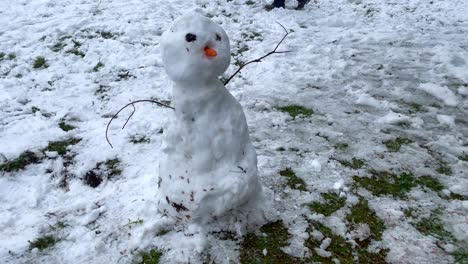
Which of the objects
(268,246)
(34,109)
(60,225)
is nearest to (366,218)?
(268,246)

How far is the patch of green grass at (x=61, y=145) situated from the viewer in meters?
4.15

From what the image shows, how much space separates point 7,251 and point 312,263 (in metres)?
2.25

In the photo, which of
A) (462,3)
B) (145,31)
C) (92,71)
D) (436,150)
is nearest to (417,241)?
(436,150)

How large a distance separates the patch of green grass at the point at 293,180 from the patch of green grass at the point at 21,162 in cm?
239

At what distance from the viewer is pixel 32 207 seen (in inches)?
137

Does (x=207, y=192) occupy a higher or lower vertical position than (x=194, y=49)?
lower

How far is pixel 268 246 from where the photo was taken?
3070mm

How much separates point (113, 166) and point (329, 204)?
2.00 m

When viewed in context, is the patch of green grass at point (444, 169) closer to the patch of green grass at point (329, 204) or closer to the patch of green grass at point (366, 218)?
the patch of green grass at point (366, 218)

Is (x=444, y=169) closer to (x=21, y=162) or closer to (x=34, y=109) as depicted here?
(x=21, y=162)

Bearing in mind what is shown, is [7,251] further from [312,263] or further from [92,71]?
[92,71]

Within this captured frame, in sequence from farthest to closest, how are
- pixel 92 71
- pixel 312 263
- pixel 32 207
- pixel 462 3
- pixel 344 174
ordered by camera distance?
pixel 462 3 → pixel 92 71 → pixel 344 174 → pixel 32 207 → pixel 312 263

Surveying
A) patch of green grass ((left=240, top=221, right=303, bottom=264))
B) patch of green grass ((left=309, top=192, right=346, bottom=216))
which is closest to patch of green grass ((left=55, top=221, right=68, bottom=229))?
Answer: patch of green grass ((left=240, top=221, right=303, bottom=264))

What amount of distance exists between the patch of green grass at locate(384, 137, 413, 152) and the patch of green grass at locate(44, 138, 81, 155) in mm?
3149
